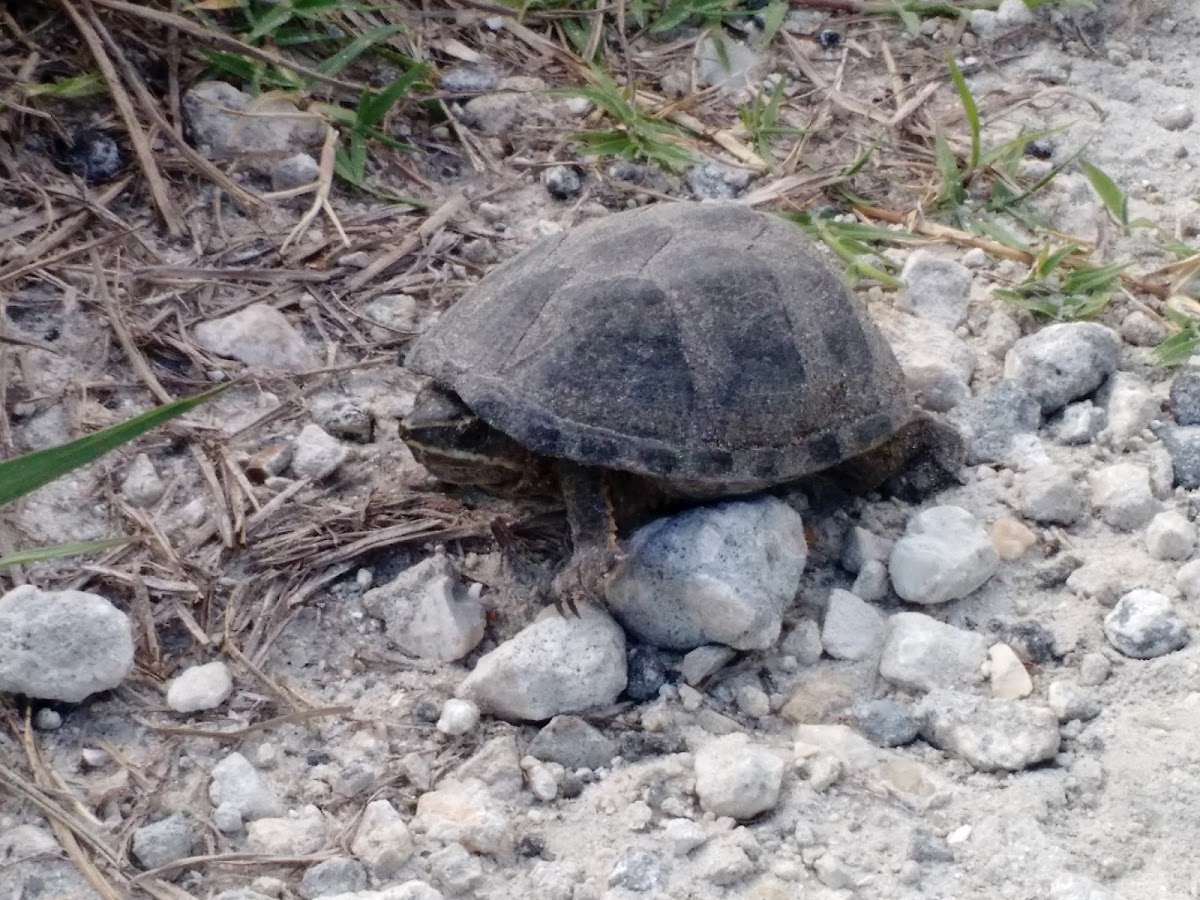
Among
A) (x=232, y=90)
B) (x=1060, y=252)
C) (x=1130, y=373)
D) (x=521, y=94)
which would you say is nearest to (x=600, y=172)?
(x=521, y=94)

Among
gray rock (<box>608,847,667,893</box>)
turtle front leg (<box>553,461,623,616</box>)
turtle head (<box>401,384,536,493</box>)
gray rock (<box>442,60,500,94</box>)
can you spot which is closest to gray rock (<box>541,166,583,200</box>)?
gray rock (<box>442,60,500,94</box>)

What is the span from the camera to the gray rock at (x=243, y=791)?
99.5 inches

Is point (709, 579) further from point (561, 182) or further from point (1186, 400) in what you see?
point (561, 182)

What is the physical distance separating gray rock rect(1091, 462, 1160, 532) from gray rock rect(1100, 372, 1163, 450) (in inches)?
7.1

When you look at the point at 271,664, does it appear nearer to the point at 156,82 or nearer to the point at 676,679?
the point at 676,679

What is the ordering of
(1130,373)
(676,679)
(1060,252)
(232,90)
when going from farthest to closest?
(232,90)
(1060,252)
(1130,373)
(676,679)

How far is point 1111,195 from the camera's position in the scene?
14.3 feet

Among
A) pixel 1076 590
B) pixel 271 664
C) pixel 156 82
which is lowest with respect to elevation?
pixel 271 664

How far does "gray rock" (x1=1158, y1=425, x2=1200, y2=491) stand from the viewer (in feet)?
10.9

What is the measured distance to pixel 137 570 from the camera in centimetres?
301

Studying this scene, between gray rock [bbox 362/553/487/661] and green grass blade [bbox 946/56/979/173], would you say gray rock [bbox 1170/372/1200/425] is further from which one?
gray rock [bbox 362/553/487/661]

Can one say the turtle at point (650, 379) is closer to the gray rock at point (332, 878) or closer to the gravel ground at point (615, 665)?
the gravel ground at point (615, 665)

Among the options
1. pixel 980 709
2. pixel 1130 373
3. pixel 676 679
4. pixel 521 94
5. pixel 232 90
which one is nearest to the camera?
pixel 980 709

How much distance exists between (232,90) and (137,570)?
2013 millimetres
